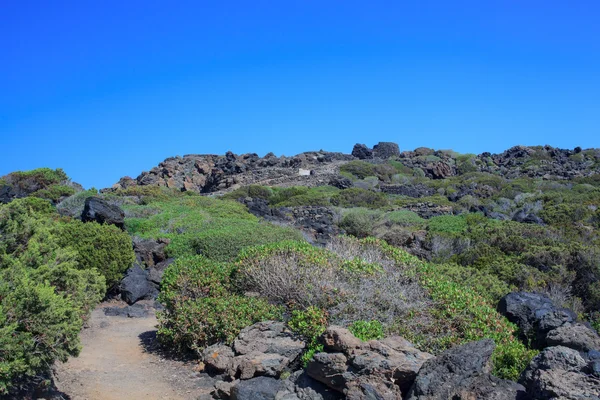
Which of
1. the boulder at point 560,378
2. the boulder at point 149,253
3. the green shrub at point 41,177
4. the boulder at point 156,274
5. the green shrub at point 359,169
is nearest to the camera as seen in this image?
the boulder at point 560,378

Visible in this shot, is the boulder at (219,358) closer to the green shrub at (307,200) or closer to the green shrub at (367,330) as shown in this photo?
the green shrub at (367,330)

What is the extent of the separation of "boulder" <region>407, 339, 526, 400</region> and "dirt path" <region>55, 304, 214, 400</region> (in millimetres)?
3231

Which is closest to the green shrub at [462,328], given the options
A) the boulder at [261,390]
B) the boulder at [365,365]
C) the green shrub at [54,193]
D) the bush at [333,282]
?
the bush at [333,282]

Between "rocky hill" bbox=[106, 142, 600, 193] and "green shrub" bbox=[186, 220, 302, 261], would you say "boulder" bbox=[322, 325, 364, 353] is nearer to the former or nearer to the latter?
"green shrub" bbox=[186, 220, 302, 261]

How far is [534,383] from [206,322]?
5.21 m

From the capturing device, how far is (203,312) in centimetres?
883

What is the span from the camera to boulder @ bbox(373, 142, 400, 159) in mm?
73812

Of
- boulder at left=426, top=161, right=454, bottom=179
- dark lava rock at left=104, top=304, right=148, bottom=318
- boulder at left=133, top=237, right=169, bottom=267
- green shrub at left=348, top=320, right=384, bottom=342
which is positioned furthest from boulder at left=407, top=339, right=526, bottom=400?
boulder at left=426, top=161, right=454, bottom=179

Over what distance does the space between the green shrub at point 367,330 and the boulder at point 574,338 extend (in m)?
2.28

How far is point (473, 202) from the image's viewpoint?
34.9 meters

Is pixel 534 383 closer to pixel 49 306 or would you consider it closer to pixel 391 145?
pixel 49 306

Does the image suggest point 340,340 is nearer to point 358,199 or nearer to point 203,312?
point 203,312

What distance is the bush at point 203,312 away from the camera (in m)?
8.64

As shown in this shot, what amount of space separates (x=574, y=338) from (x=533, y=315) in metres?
1.69
